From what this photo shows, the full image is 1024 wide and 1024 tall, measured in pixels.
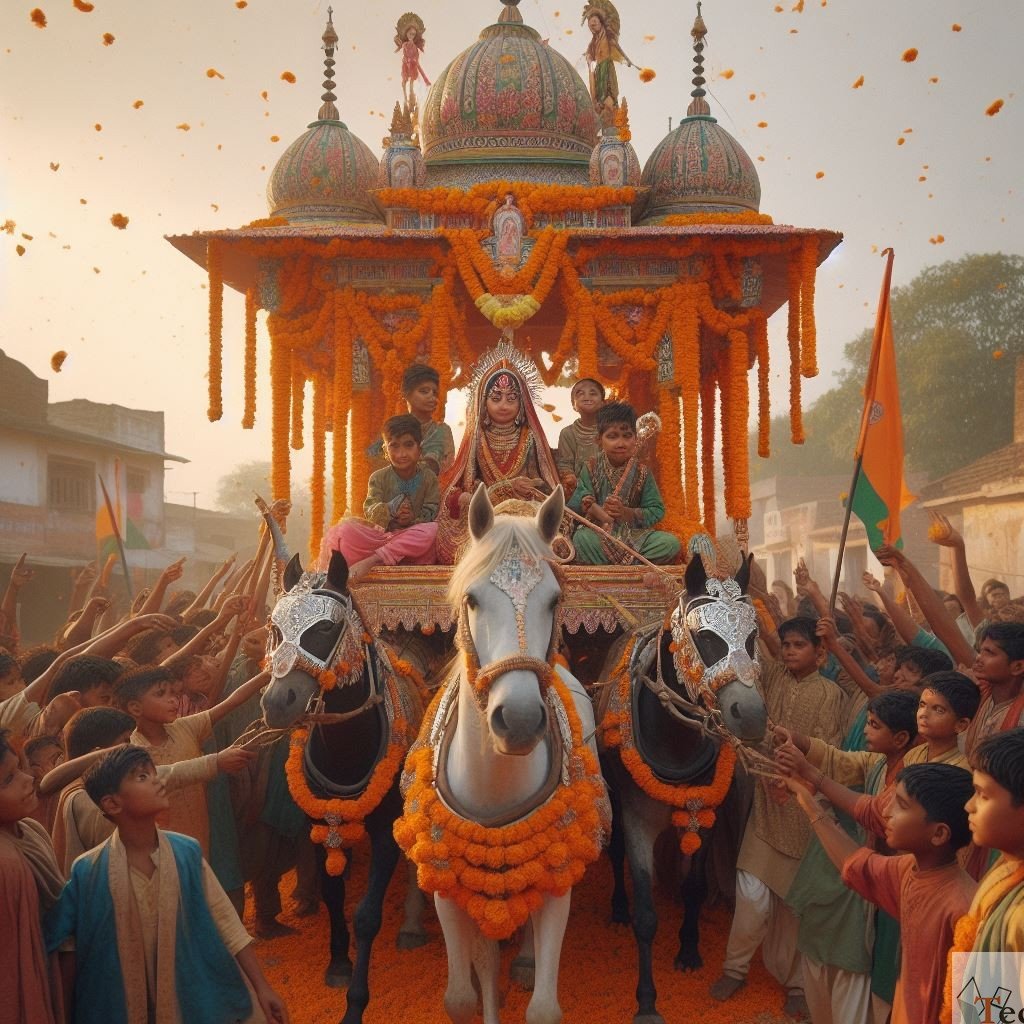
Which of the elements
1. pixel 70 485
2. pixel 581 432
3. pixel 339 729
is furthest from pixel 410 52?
pixel 70 485

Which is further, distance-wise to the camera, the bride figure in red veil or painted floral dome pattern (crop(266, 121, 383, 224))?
painted floral dome pattern (crop(266, 121, 383, 224))

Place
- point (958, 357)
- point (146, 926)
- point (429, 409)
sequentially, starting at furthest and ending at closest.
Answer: point (958, 357) → point (429, 409) → point (146, 926)

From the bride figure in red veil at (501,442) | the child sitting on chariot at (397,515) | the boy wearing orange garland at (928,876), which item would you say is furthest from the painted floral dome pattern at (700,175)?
the boy wearing orange garland at (928,876)

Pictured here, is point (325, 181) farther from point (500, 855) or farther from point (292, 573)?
point (500, 855)

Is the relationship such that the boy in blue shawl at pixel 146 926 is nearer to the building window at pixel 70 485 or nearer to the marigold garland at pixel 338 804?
the marigold garland at pixel 338 804

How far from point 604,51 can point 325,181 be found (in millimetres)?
2867

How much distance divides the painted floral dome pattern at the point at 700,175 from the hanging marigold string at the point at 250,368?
11.6ft

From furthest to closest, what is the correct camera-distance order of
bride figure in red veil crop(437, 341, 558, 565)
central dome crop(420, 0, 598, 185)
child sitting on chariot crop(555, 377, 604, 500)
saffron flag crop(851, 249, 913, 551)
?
central dome crop(420, 0, 598, 185)
child sitting on chariot crop(555, 377, 604, 500)
bride figure in red veil crop(437, 341, 558, 565)
saffron flag crop(851, 249, 913, 551)

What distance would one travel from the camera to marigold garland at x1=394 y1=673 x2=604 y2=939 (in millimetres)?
3596

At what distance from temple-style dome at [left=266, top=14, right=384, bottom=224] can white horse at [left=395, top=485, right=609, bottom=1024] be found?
6.30 m

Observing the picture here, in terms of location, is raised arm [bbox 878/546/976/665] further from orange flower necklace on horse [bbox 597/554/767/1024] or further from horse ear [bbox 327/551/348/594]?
horse ear [bbox 327/551/348/594]

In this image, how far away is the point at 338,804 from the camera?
471 cm

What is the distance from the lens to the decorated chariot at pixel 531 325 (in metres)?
4.67

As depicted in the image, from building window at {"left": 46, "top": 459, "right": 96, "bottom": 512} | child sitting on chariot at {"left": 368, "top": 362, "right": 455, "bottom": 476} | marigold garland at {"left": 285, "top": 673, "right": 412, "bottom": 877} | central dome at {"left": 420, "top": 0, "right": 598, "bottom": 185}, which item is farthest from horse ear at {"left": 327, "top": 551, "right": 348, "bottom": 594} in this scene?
building window at {"left": 46, "top": 459, "right": 96, "bottom": 512}
